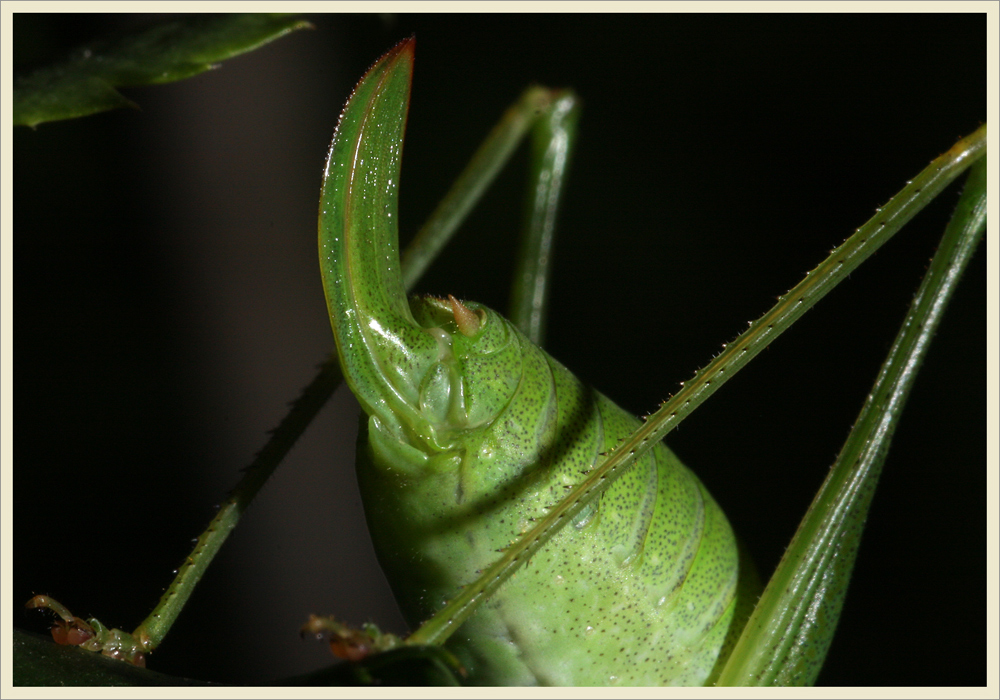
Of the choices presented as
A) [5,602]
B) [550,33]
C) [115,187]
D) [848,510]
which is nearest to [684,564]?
[848,510]

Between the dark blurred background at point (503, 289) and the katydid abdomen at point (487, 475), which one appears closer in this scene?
the katydid abdomen at point (487, 475)

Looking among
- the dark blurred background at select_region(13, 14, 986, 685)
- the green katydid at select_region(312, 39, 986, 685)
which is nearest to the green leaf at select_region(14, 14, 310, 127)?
the green katydid at select_region(312, 39, 986, 685)

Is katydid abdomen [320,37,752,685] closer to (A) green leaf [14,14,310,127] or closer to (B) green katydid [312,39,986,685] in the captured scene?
(B) green katydid [312,39,986,685]

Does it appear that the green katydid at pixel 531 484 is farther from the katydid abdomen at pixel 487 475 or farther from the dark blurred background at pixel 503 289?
the dark blurred background at pixel 503 289

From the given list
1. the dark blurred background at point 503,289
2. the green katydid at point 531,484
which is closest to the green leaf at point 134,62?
the green katydid at point 531,484

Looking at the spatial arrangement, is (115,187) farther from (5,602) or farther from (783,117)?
(783,117)

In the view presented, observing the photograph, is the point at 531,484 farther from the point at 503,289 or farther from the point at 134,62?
the point at 503,289
